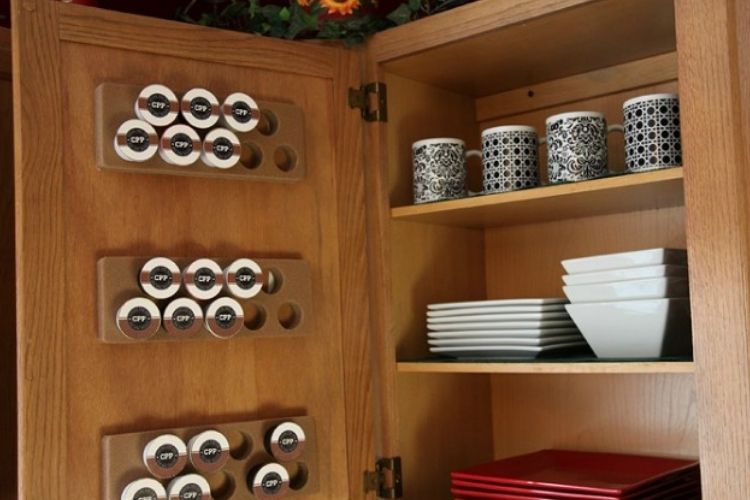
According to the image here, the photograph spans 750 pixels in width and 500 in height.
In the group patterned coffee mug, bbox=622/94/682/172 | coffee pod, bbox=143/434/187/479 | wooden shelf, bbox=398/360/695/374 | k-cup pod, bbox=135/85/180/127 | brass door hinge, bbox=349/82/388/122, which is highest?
brass door hinge, bbox=349/82/388/122

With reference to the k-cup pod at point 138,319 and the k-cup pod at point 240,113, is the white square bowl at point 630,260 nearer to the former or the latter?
the k-cup pod at point 240,113

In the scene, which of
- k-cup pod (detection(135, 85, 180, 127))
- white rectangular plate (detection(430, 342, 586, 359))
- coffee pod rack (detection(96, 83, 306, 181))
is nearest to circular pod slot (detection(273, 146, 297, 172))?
coffee pod rack (detection(96, 83, 306, 181))

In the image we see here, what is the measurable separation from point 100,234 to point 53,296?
12cm

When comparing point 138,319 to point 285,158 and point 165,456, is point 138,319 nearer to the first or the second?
point 165,456

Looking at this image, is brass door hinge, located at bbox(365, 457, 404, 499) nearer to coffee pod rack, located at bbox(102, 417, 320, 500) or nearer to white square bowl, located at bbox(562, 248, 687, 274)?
coffee pod rack, located at bbox(102, 417, 320, 500)

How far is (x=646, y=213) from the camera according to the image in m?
1.85

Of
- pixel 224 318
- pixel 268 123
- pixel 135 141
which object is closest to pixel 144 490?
pixel 224 318

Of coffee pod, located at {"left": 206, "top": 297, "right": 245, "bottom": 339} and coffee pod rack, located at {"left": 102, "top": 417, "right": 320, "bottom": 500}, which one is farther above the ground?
coffee pod, located at {"left": 206, "top": 297, "right": 245, "bottom": 339}

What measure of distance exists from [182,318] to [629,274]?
0.68 m

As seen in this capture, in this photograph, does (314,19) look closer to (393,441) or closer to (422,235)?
(422,235)

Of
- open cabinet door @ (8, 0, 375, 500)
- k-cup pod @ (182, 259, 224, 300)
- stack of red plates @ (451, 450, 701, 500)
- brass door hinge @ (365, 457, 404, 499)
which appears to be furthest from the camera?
brass door hinge @ (365, 457, 404, 499)

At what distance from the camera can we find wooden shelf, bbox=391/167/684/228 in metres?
1.49

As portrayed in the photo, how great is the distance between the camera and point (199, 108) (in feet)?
4.93

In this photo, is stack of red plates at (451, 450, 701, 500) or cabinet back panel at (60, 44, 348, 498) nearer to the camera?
cabinet back panel at (60, 44, 348, 498)
